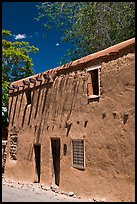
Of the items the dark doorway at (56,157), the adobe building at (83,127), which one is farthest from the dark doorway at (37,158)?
the dark doorway at (56,157)

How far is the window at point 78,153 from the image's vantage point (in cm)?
1116

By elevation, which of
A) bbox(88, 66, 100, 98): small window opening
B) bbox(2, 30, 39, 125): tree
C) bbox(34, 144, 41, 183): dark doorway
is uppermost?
bbox(2, 30, 39, 125): tree

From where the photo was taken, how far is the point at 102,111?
406 inches

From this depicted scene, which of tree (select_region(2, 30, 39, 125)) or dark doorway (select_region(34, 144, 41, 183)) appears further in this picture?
tree (select_region(2, 30, 39, 125))

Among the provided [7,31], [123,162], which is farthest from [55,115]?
[7,31]

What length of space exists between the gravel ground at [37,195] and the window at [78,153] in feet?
3.69

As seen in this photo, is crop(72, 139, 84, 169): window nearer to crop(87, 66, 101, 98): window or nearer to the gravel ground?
the gravel ground

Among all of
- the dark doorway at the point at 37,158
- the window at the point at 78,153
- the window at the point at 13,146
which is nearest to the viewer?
the window at the point at 78,153

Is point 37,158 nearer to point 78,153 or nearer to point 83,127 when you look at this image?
point 78,153

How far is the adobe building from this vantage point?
30.8 feet

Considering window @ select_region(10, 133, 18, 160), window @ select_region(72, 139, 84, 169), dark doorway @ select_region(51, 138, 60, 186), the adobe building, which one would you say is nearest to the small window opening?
the adobe building

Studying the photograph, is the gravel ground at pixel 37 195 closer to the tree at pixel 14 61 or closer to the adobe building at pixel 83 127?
the adobe building at pixel 83 127

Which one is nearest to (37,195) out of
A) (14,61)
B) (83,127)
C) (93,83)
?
(83,127)

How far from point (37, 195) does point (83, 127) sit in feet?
10.0
